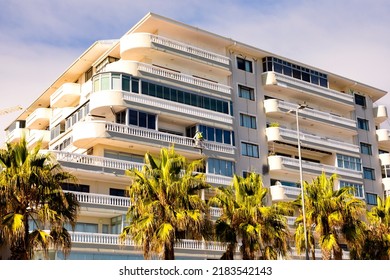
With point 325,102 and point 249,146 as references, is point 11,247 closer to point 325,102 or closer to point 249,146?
point 249,146

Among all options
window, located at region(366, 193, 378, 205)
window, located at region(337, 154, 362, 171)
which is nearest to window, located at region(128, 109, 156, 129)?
window, located at region(337, 154, 362, 171)

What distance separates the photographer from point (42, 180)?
97.4 ft

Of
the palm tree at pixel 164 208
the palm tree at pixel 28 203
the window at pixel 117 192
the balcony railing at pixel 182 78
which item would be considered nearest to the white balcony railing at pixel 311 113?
the balcony railing at pixel 182 78

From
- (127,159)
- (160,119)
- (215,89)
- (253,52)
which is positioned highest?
(253,52)

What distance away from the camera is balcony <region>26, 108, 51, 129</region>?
64875 millimetres

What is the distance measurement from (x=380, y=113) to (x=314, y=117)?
546 inches

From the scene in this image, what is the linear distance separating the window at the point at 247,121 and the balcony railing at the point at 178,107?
270 cm

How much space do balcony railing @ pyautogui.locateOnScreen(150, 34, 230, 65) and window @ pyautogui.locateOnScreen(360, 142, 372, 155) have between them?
21.2m

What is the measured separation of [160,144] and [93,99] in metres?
6.50

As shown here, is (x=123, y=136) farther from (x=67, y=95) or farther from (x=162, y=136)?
(x=67, y=95)

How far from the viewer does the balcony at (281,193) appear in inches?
2185

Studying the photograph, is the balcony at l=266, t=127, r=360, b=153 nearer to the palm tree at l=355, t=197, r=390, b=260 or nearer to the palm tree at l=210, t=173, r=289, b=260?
the palm tree at l=355, t=197, r=390, b=260

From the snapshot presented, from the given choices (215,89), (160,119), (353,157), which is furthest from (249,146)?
(353,157)

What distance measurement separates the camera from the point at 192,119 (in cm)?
5209
